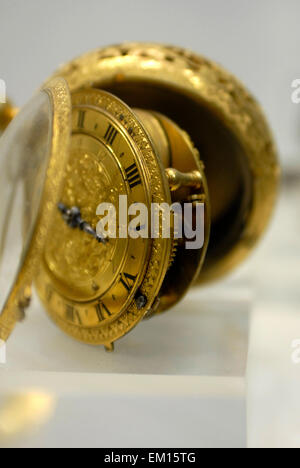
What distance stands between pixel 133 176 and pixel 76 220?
0.13 meters

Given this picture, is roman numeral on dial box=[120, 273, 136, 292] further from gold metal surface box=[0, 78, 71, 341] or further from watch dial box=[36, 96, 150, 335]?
gold metal surface box=[0, 78, 71, 341]

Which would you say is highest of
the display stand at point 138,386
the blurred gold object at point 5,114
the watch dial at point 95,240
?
the blurred gold object at point 5,114

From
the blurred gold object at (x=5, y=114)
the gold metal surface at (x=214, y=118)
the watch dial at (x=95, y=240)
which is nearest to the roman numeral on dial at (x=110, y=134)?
the watch dial at (x=95, y=240)

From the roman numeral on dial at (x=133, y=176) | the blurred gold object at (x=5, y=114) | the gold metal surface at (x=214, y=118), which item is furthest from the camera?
the blurred gold object at (x=5, y=114)

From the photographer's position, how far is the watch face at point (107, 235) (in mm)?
818

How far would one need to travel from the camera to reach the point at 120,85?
107 cm

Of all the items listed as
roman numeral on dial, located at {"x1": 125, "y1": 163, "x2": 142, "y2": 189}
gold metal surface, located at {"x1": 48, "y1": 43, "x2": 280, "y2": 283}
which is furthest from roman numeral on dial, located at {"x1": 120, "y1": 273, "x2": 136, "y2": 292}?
gold metal surface, located at {"x1": 48, "y1": 43, "x2": 280, "y2": 283}

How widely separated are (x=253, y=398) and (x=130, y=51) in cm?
63

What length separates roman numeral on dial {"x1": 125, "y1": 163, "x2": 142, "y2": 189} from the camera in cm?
81

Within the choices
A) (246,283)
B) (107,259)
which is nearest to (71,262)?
(107,259)

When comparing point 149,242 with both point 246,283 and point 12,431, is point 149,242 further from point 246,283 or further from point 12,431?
point 246,283

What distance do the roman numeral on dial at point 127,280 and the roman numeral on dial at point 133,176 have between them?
0.12 m

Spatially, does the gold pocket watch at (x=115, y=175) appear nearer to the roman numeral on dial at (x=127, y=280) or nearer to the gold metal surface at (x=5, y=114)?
the roman numeral on dial at (x=127, y=280)

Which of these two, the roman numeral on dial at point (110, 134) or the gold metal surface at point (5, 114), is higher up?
the gold metal surface at point (5, 114)
